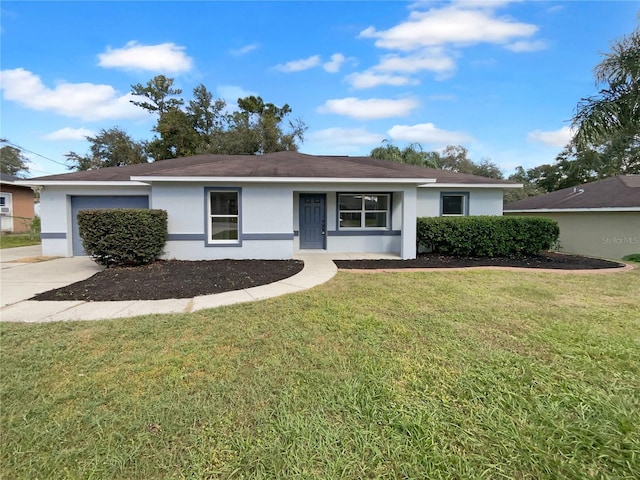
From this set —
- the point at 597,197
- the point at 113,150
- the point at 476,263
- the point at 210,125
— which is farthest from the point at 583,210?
the point at 113,150

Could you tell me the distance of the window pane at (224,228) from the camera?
941cm

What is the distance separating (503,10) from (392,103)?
38.6 feet

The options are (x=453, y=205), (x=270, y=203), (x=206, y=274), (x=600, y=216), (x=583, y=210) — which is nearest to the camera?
(x=206, y=274)

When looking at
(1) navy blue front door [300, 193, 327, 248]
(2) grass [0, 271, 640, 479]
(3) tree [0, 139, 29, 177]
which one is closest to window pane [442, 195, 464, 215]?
(1) navy blue front door [300, 193, 327, 248]

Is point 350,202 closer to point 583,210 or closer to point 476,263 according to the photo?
point 476,263

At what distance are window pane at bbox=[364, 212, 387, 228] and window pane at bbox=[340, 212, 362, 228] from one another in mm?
302

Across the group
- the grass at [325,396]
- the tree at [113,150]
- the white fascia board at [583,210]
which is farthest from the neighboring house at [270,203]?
the tree at [113,150]

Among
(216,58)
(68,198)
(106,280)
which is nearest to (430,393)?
(106,280)

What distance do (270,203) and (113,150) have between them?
27.7m

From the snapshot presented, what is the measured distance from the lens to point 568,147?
30656 millimetres

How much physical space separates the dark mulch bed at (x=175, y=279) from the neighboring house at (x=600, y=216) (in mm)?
14189

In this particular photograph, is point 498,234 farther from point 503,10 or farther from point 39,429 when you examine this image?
point 39,429

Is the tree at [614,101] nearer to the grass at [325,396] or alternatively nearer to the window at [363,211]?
the window at [363,211]

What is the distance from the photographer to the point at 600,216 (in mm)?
13812
